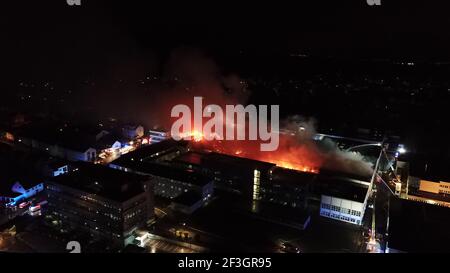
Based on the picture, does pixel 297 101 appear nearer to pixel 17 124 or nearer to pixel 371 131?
pixel 371 131

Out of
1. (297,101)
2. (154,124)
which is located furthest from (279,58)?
(154,124)

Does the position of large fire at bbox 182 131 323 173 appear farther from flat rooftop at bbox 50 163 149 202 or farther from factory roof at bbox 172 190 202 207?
flat rooftop at bbox 50 163 149 202

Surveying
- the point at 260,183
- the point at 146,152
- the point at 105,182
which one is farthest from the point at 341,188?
the point at 146,152

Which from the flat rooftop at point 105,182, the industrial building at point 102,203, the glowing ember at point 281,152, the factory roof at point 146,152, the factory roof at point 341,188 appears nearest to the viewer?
the industrial building at point 102,203

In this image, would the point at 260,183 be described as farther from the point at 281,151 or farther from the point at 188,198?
the point at 281,151

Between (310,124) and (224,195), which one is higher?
(310,124)

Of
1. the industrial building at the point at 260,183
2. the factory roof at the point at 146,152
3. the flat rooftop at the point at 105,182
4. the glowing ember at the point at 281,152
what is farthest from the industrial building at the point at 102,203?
the glowing ember at the point at 281,152

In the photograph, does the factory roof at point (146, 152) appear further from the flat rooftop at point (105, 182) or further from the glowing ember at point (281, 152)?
the flat rooftop at point (105, 182)
